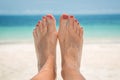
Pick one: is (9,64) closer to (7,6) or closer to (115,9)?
(7,6)

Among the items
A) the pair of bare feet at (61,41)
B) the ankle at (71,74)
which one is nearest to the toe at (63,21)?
the pair of bare feet at (61,41)

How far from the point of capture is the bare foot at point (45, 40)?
55.7 inches

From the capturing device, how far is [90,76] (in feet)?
5.34

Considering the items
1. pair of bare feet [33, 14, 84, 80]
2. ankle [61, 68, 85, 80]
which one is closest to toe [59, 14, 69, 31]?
pair of bare feet [33, 14, 84, 80]

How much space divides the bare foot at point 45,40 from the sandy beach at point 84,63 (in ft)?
0.80

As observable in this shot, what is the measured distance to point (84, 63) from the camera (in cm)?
192

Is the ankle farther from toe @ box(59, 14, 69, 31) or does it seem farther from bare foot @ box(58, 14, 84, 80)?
toe @ box(59, 14, 69, 31)

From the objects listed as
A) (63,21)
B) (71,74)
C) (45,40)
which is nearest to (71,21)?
(63,21)

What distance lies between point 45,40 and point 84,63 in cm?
55

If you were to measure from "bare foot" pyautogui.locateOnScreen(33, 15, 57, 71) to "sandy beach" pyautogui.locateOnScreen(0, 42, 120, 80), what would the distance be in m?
0.24

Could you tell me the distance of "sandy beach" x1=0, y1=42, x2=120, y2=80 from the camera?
1.64 metres

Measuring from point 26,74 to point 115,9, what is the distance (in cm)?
434

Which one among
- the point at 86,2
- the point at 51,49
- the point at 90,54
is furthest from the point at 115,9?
the point at 51,49

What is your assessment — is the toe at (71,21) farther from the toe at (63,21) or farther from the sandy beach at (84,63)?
the sandy beach at (84,63)
